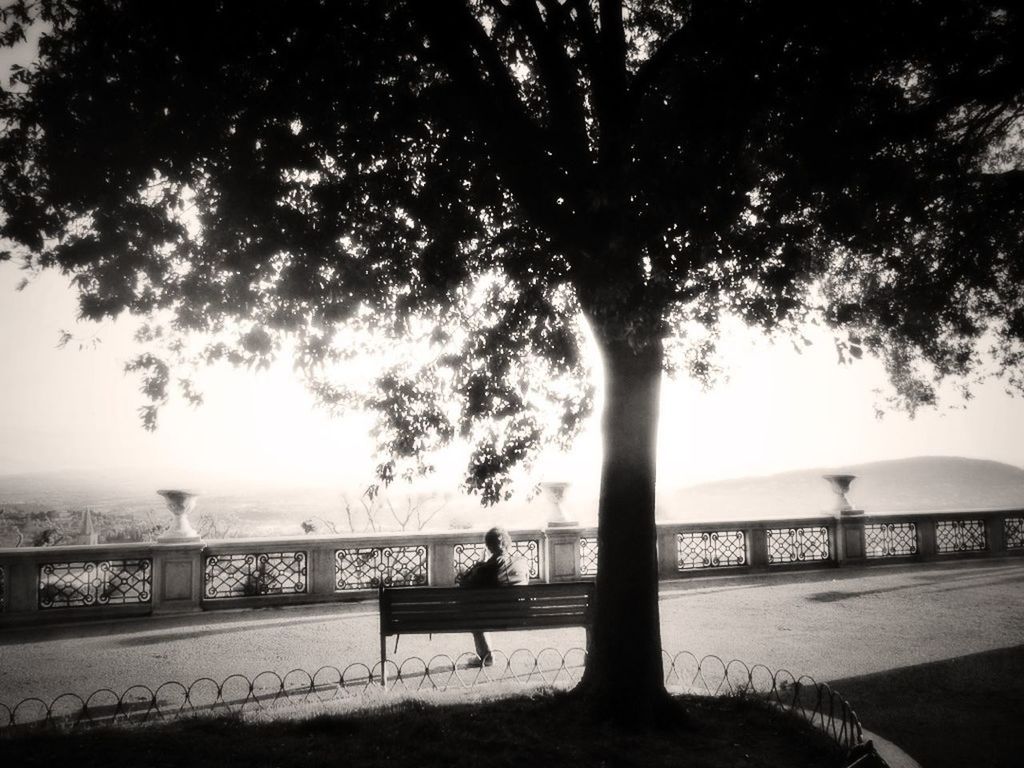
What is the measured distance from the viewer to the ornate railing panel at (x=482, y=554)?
12.0 metres

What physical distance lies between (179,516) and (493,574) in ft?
20.1

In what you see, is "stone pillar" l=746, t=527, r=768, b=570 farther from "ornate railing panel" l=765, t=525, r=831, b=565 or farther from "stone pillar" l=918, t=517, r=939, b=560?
"stone pillar" l=918, t=517, r=939, b=560

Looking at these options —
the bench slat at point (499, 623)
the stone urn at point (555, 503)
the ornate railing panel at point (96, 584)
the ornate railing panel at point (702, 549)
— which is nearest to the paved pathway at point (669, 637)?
the ornate railing panel at point (96, 584)

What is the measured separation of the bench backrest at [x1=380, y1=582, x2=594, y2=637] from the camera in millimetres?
6555

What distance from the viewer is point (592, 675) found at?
5312mm

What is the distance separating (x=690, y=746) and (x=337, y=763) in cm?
239

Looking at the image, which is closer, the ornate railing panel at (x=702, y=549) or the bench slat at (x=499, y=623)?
the bench slat at (x=499, y=623)

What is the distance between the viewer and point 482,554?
12.4 meters

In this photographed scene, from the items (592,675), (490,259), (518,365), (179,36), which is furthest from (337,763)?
(179,36)

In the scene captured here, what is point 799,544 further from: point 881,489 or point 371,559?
point 881,489

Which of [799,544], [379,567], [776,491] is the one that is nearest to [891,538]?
[799,544]

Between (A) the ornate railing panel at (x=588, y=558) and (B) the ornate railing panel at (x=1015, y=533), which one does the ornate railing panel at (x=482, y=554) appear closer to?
(A) the ornate railing panel at (x=588, y=558)

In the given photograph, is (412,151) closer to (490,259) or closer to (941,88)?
(490,259)

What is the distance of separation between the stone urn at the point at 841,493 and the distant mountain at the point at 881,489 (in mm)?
49816
